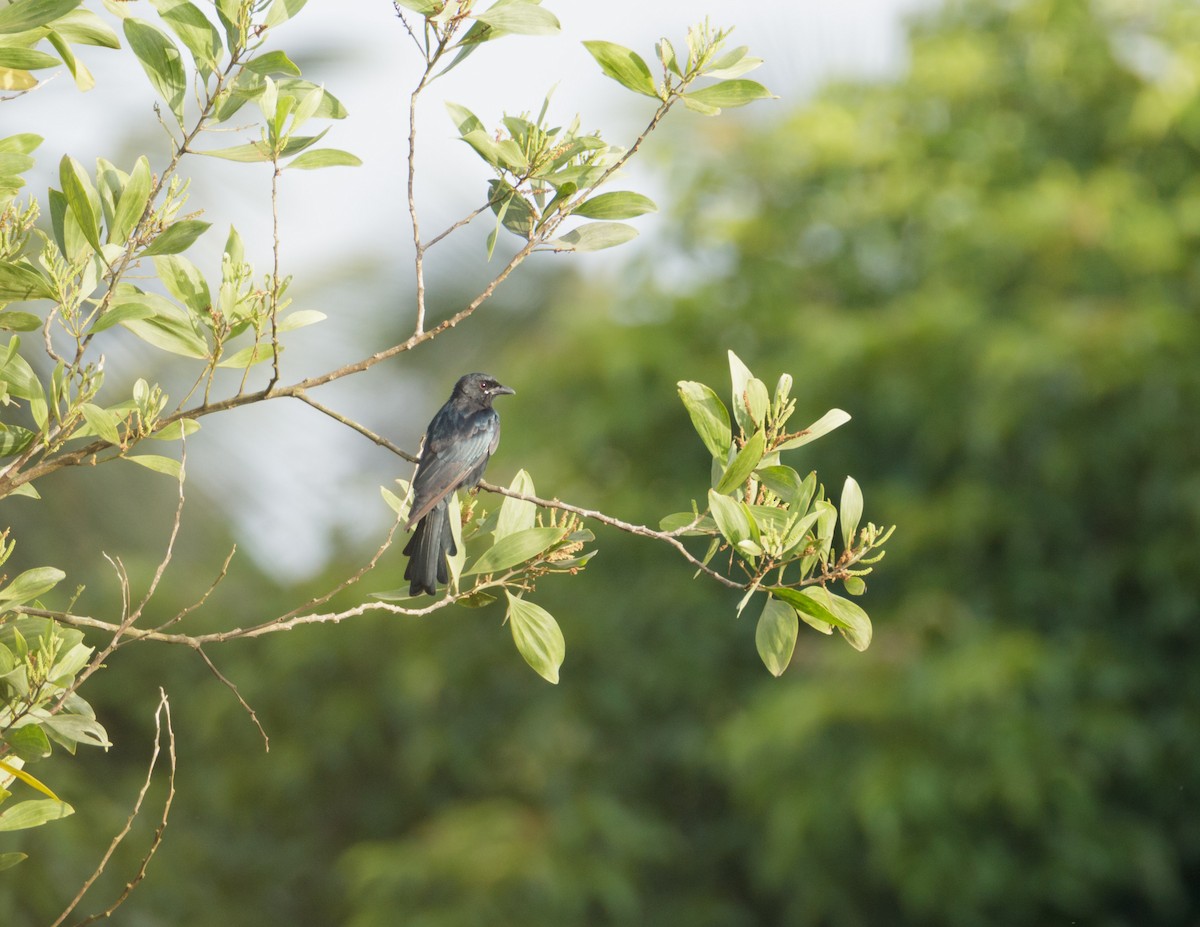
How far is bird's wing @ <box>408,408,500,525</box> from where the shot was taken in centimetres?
249

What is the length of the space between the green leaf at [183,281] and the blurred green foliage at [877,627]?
477 centimetres

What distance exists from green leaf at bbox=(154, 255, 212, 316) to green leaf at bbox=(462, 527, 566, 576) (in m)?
0.51

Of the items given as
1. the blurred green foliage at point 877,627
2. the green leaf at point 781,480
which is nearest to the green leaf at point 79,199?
the green leaf at point 781,480

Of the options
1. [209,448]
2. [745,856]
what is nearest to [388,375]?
[209,448]

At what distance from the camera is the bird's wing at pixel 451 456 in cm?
249

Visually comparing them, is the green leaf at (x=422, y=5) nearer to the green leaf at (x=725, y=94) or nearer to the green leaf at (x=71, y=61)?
the green leaf at (x=725, y=94)

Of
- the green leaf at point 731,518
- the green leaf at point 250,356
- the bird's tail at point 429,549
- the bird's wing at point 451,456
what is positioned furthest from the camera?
the bird's wing at point 451,456

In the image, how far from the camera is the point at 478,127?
1977mm

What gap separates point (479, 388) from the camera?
3467mm

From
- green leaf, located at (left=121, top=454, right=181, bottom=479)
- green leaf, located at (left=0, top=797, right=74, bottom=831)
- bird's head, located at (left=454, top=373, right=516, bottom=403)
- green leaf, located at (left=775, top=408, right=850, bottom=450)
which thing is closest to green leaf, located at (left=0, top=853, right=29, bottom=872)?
green leaf, located at (left=0, top=797, right=74, bottom=831)

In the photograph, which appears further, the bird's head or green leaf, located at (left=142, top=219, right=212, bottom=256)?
the bird's head

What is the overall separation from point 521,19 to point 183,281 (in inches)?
22.8

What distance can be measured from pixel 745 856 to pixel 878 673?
2.28m

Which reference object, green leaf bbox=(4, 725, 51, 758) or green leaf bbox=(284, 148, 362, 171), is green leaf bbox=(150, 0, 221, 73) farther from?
green leaf bbox=(4, 725, 51, 758)
